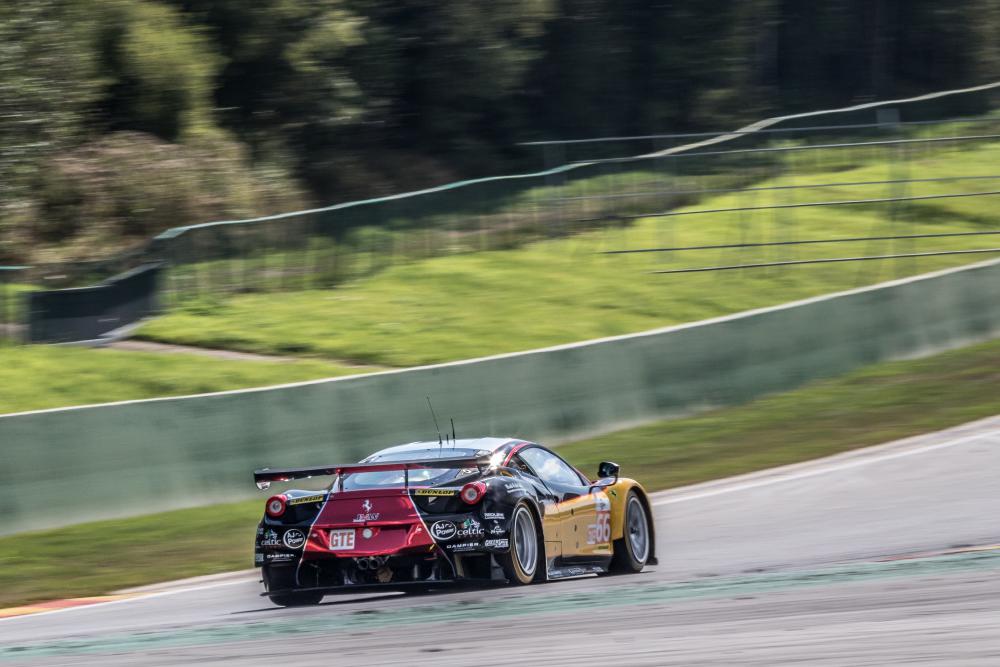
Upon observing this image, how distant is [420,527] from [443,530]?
0.48ft

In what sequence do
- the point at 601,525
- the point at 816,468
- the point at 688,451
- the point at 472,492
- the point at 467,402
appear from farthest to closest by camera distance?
the point at 467,402
the point at 688,451
the point at 816,468
the point at 601,525
the point at 472,492

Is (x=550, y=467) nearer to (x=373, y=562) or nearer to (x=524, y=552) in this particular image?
(x=524, y=552)

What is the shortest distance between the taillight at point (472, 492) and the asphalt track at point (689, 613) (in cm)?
60

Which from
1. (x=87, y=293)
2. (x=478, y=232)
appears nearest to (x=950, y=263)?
(x=478, y=232)

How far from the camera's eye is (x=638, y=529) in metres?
11.1

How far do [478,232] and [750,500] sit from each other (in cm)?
1815

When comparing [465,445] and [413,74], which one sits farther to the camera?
[413,74]

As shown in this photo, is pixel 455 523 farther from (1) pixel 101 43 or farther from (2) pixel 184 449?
(1) pixel 101 43

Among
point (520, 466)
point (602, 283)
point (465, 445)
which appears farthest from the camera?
point (602, 283)

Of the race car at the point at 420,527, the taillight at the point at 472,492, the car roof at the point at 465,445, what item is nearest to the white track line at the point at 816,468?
the car roof at the point at 465,445

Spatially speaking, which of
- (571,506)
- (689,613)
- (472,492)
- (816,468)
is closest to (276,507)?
(472,492)

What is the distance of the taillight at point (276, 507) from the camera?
9.38 m

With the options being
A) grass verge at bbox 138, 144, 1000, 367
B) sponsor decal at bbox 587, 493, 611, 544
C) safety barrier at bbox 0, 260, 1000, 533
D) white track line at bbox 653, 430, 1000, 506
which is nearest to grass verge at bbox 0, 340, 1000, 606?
safety barrier at bbox 0, 260, 1000, 533

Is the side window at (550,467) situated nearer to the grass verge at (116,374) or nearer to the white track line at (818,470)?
the white track line at (818,470)
